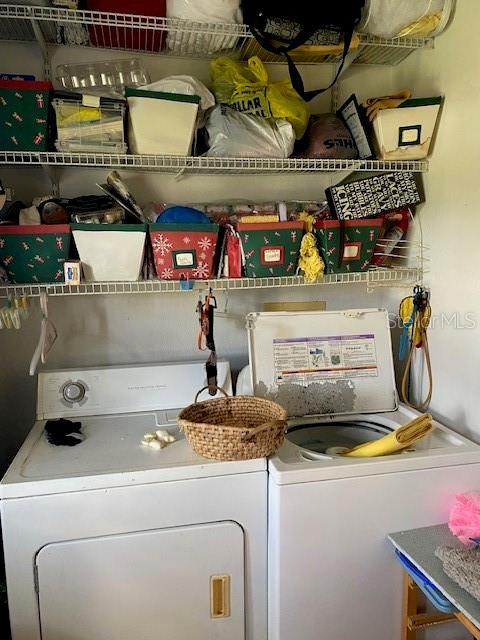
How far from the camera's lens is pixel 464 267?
1.71m

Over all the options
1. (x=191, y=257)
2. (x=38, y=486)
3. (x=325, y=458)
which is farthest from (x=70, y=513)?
(x=191, y=257)

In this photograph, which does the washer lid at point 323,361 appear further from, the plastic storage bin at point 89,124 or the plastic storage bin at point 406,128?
the plastic storage bin at point 89,124

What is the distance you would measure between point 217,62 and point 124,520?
1602 mm

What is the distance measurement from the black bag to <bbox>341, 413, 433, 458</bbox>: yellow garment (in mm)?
1225

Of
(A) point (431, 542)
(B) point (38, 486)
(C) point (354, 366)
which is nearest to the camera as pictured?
(B) point (38, 486)

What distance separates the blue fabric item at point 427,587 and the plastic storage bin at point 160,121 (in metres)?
1.49

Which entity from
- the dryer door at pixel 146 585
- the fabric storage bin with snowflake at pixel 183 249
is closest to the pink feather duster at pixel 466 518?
the dryer door at pixel 146 585

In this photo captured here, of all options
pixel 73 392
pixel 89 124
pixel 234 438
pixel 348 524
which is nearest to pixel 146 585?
pixel 234 438

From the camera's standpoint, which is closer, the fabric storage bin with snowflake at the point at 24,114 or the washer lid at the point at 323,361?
the fabric storage bin with snowflake at the point at 24,114

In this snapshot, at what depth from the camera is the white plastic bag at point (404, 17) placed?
1.62 meters

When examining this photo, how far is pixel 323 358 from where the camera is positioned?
1876 millimetres

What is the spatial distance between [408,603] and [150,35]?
6.93 ft

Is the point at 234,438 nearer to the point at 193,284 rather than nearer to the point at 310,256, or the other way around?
the point at 193,284

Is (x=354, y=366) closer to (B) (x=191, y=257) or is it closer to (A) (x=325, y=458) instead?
(A) (x=325, y=458)
